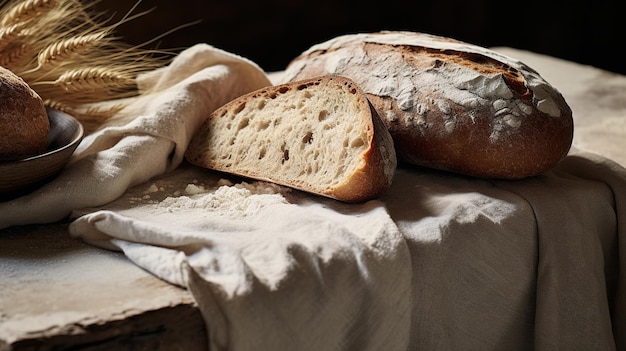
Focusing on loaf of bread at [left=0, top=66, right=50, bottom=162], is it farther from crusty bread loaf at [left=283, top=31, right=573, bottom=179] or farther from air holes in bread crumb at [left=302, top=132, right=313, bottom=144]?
crusty bread loaf at [left=283, top=31, right=573, bottom=179]

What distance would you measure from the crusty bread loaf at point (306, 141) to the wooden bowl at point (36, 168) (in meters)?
0.26

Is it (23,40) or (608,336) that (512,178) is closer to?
(608,336)

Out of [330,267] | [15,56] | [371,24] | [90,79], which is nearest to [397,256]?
[330,267]

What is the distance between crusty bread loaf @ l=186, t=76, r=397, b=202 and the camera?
49.7 inches

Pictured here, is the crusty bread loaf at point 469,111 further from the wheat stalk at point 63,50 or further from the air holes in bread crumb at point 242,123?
the wheat stalk at point 63,50

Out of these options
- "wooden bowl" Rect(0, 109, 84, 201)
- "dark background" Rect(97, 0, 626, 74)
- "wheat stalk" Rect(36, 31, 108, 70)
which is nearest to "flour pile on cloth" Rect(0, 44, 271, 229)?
"wooden bowl" Rect(0, 109, 84, 201)

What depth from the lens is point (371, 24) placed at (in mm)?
4172

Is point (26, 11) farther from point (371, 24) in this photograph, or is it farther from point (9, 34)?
point (371, 24)

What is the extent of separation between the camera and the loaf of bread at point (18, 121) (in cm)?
119

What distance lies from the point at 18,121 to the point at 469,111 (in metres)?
0.80

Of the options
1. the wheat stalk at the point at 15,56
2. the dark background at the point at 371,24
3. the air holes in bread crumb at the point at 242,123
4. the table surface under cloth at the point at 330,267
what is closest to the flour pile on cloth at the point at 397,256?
the table surface under cloth at the point at 330,267

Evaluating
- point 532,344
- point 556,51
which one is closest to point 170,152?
point 532,344

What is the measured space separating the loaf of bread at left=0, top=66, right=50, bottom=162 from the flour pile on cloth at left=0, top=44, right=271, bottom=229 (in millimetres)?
74

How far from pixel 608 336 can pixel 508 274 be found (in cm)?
26
